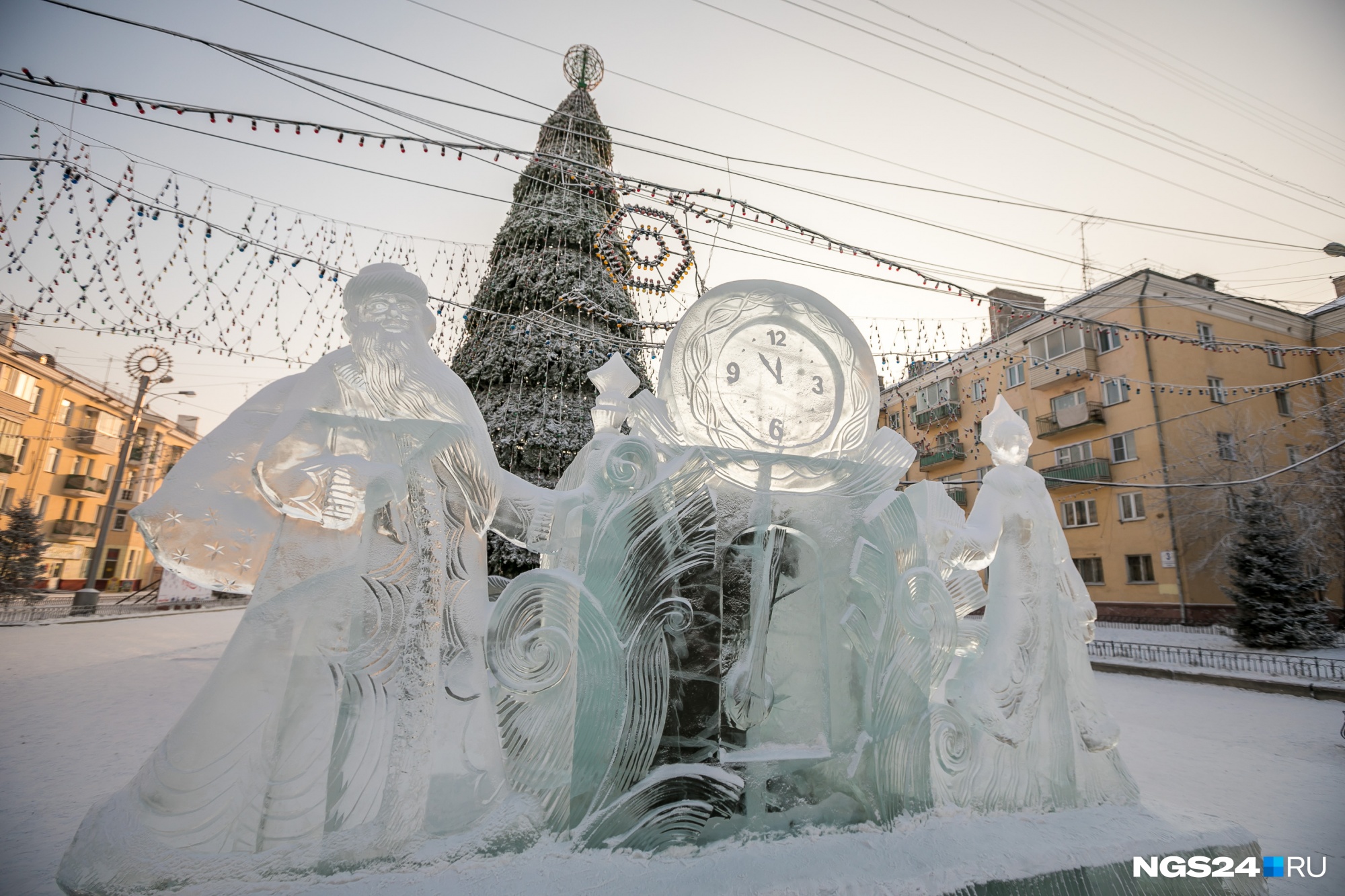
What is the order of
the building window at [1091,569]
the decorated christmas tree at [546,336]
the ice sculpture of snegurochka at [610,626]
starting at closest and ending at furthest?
1. the ice sculpture of snegurochka at [610,626]
2. the decorated christmas tree at [546,336]
3. the building window at [1091,569]

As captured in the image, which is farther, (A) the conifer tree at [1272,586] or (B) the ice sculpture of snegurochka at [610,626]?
(A) the conifer tree at [1272,586]


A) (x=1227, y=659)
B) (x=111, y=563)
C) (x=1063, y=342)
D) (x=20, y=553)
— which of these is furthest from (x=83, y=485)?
(x=1227, y=659)

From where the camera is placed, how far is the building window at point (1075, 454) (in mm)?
19000

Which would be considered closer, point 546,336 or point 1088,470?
point 546,336

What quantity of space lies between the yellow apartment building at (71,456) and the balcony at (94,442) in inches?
1.4

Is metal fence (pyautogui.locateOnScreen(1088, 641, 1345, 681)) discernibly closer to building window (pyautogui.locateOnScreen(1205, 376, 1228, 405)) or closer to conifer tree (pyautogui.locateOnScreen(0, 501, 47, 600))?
building window (pyautogui.locateOnScreen(1205, 376, 1228, 405))

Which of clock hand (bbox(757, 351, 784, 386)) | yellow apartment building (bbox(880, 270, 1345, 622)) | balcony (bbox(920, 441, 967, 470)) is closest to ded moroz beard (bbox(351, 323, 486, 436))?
clock hand (bbox(757, 351, 784, 386))

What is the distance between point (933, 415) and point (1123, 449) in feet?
18.1

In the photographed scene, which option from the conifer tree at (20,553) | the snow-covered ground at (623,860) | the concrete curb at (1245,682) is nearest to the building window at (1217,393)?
the concrete curb at (1245,682)

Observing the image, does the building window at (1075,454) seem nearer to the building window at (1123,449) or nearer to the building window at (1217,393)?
the building window at (1123,449)

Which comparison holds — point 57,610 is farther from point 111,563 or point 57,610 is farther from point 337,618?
point 337,618

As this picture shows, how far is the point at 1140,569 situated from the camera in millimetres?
17891

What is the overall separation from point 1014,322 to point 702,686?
17.0 metres

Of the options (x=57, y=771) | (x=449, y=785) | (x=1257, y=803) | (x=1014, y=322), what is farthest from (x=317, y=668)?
(x=1014, y=322)
